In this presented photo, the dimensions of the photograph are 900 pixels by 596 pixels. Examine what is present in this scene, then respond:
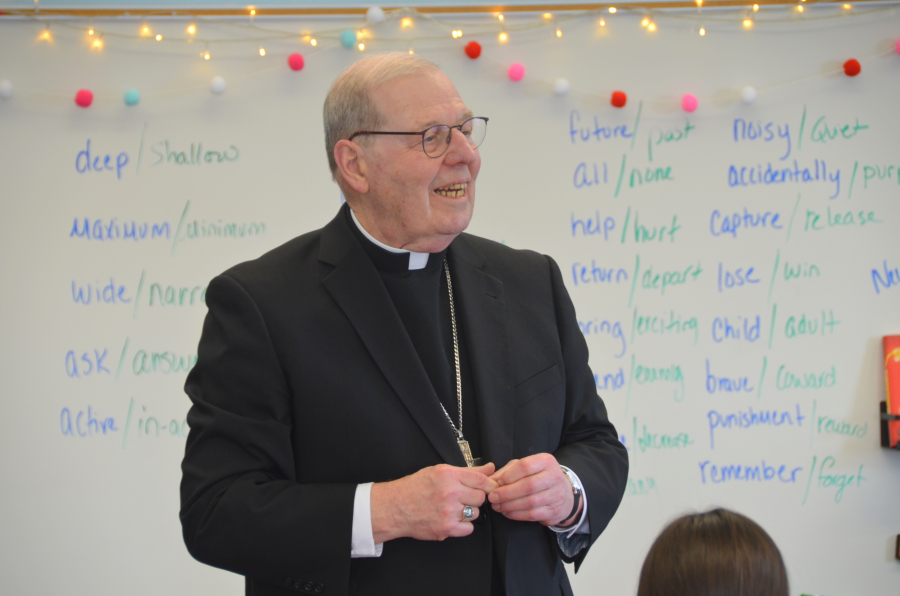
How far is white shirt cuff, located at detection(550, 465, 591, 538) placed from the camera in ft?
3.93

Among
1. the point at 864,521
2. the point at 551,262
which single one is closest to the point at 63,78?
the point at 551,262

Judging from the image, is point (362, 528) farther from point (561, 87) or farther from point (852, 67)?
point (852, 67)

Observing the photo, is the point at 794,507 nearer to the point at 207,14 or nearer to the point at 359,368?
the point at 359,368

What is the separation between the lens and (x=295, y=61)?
2447mm

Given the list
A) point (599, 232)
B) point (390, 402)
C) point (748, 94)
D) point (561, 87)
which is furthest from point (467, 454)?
point (748, 94)

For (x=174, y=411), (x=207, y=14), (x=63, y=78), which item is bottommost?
(x=174, y=411)

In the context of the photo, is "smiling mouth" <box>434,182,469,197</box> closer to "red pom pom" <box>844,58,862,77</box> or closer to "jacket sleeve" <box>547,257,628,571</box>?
"jacket sleeve" <box>547,257,628,571</box>

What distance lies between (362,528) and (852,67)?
235 centimetres

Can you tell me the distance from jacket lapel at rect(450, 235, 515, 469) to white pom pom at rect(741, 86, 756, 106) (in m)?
1.53

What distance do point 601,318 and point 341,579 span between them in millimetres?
1625

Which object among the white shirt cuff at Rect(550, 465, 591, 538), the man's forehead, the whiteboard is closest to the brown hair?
the white shirt cuff at Rect(550, 465, 591, 538)

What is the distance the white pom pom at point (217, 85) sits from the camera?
2.43 metres

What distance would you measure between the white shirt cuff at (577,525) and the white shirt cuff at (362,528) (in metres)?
0.33

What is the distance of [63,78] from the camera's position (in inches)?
96.1
